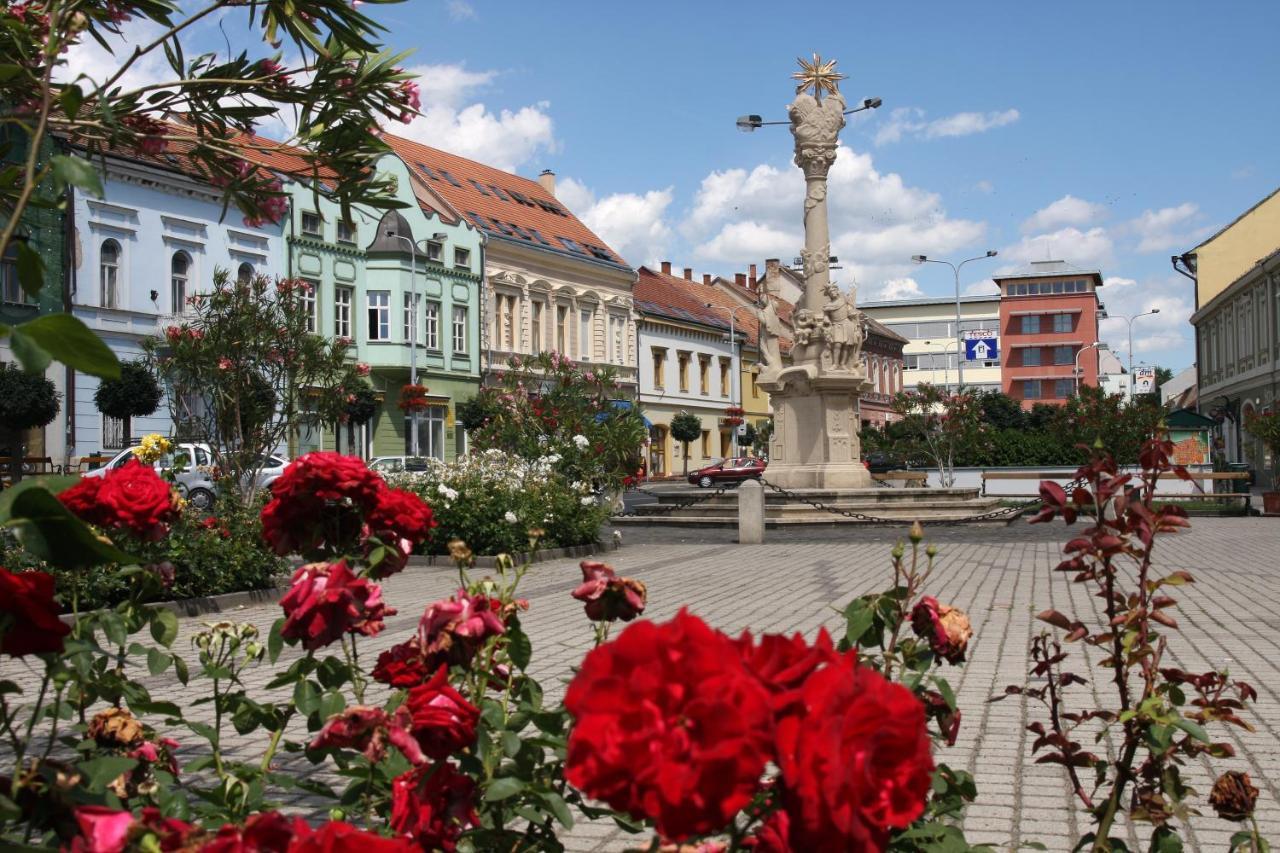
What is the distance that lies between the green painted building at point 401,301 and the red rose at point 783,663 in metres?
40.1

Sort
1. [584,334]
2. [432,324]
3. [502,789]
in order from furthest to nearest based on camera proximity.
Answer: [584,334] → [432,324] → [502,789]

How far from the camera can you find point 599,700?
127 centimetres

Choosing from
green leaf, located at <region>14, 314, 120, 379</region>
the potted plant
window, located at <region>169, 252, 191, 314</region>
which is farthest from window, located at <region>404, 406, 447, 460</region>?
green leaf, located at <region>14, 314, 120, 379</region>

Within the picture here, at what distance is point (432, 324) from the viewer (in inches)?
1896

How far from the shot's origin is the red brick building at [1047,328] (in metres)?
112

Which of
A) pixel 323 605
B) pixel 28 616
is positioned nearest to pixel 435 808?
pixel 323 605

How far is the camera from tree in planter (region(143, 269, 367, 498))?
69.1ft

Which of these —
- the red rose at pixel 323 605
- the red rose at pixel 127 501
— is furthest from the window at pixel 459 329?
the red rose at pixel 323 605

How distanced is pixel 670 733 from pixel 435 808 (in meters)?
1.05

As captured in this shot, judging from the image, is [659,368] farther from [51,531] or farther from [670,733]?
[670,733]

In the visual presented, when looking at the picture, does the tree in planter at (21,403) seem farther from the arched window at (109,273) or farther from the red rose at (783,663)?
the red rose at (783,663)

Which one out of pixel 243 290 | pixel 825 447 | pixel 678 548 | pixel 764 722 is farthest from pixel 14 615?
pixel 825 447

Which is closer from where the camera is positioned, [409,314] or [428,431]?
[409,314]

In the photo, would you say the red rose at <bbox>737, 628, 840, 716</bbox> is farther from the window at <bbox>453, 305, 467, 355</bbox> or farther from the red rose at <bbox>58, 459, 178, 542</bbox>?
the window at <bbox>453, 305, 467, 355</bbox>
